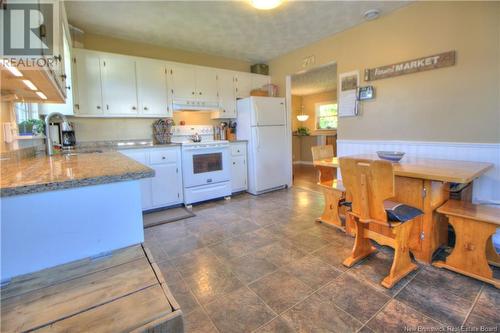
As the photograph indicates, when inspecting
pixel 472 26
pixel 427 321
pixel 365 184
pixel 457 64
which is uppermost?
pixel 472 26

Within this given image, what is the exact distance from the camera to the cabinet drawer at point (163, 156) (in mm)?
3380

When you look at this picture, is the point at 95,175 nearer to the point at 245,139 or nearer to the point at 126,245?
the point at 126,245

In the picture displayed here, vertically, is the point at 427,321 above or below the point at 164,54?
below

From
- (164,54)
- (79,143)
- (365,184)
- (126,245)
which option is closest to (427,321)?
(365,184)

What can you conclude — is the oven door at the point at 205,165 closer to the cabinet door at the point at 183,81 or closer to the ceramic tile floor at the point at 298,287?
the cabinet door at the point at 183,81

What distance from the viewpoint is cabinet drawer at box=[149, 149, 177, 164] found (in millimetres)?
3380

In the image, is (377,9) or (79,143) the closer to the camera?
(377,9)

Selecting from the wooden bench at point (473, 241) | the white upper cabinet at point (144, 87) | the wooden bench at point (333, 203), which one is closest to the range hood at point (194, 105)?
the white upper cabinet at point (144, 87)

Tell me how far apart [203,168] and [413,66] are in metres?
3.02

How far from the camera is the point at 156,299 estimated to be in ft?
2.35

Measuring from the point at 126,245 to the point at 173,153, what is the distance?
8.67 ft

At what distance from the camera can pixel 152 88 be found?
361 centimetres

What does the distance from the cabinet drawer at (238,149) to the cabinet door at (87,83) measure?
199cm

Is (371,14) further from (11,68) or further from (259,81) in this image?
(11,68)
